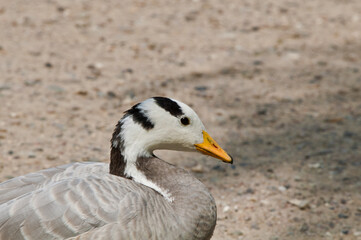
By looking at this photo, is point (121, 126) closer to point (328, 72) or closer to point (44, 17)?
point (328, 72)

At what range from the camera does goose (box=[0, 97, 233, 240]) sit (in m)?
3.11

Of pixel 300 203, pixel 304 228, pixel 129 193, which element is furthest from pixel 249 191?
pixel 129 193

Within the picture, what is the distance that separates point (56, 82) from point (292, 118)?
8.60ft

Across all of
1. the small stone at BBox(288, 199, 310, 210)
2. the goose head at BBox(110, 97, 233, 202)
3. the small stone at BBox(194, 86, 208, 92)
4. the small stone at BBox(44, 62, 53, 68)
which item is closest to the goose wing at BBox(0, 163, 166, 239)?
the goose head at BBox(110, 97, 233, 202)

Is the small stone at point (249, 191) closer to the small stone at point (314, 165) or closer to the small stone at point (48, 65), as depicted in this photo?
the small stone at point (314, 165)

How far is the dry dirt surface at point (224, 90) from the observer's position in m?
4.68

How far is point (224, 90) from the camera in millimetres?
6527

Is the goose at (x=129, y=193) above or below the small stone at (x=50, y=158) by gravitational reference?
above

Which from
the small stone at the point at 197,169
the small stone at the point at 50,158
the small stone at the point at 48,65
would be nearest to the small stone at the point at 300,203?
the small stone at the point at 197,169

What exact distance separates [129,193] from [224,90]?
11.2ft

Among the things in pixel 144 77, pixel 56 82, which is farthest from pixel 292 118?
pixel 56 82

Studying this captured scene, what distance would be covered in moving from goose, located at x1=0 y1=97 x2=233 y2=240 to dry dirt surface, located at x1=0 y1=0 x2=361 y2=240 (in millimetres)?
870

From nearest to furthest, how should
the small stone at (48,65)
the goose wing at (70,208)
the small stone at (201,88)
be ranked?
the goose wing at (70,208), the small stone at (201,88), the small stone at (48,65)

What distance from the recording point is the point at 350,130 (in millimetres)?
5742
